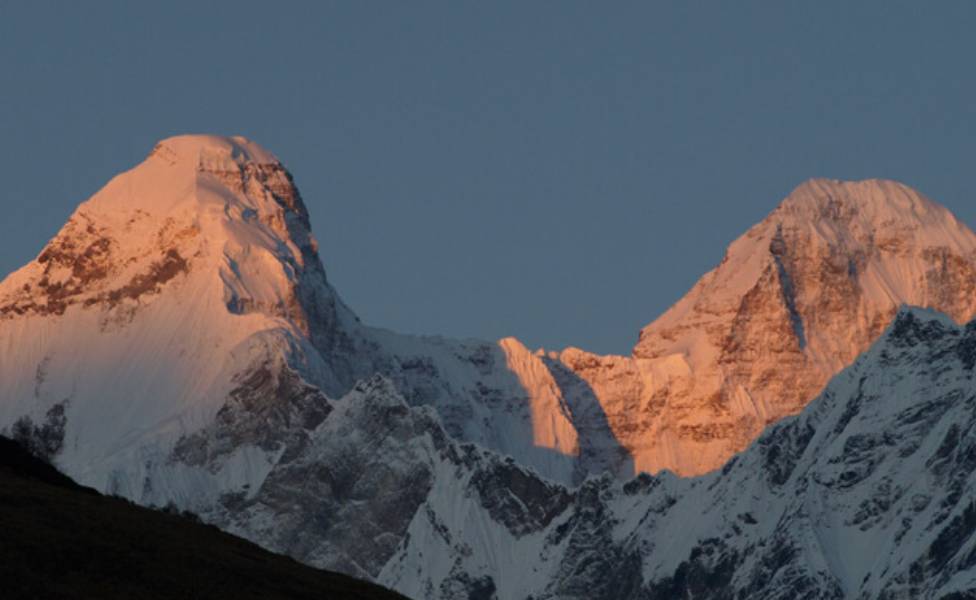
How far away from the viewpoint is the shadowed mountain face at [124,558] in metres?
127

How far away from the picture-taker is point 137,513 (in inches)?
5600

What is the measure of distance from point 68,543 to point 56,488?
1659cm

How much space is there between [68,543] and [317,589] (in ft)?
A: 34.9

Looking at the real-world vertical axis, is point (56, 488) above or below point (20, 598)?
above

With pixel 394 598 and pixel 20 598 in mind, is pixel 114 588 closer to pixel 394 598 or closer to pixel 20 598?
pixel 20 598

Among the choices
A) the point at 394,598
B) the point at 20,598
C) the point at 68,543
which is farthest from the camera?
the point at 394,598

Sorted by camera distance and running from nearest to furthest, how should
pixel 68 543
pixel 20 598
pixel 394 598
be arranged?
pixel 20 598 → pixel 68 543 → pixel 394 598

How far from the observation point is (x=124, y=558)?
431 feet

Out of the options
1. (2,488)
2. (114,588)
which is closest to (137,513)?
(2,488)

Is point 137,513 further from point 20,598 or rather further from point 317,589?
point 20,598

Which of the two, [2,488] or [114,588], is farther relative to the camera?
[2,488]

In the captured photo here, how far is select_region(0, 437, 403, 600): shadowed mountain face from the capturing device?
127062 millimetres

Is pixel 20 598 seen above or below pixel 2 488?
below

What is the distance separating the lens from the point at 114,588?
12762cm
